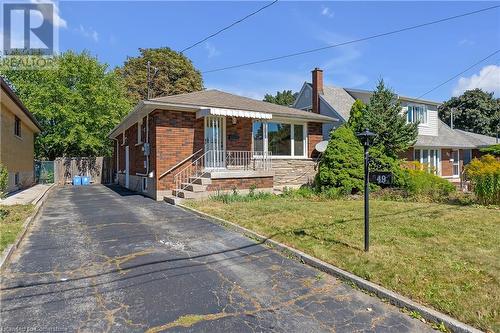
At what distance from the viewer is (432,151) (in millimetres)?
24141

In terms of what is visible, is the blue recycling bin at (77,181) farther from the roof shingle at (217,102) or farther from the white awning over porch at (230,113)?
the white awning over porch at (230,113)

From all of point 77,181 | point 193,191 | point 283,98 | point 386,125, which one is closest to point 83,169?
point 77,181

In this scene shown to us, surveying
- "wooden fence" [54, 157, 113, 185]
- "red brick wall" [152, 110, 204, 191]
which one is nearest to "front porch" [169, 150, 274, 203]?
"red brick wall" [152, 110, 204, 191]

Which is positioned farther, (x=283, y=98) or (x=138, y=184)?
(x=283, y=98)

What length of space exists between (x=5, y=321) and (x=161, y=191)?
9.30m

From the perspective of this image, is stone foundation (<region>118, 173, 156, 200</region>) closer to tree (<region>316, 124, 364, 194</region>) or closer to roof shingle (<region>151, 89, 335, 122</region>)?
roof shingle (<region>151, 89, 335, 122</region>)

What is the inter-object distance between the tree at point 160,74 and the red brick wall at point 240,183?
27581mm

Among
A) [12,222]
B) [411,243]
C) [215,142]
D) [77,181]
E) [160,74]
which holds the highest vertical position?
[160,74]

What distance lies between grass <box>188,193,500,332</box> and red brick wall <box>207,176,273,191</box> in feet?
5.16

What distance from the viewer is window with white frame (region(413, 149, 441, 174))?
23.1 metres

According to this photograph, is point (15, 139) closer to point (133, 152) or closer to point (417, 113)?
point (133, 152)

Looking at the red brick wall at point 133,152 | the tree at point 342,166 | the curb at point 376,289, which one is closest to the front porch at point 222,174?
the tree at point 342,166

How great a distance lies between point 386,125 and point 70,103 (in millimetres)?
22738

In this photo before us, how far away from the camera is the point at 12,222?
7.77m
